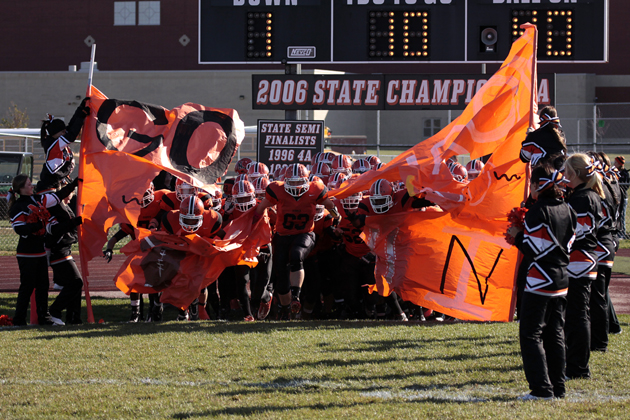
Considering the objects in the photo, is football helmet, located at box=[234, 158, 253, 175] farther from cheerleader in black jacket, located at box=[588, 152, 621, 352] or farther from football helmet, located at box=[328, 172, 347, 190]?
cheerleader in black jacket, located at box=[588, 152, 621, 352]

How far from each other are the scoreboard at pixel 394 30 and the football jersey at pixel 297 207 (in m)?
6.04

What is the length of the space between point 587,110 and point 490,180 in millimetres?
24469

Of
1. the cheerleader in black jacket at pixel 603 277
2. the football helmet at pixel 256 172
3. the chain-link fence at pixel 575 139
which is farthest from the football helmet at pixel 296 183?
the chain-link fence at pixel 575 139

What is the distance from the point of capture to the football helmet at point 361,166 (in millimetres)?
11578

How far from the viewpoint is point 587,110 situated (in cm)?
2988

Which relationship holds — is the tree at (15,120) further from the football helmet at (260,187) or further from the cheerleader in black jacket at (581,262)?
the cheerleader in black jacket at (581,262)

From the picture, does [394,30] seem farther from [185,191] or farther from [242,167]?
[185,191]

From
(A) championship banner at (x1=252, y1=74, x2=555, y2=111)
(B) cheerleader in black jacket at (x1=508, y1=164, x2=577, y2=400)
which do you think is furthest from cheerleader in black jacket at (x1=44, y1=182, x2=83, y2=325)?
(A) championship banner at (x1=252, y1=74, x2=555, y2=111)

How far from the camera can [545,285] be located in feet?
15.7

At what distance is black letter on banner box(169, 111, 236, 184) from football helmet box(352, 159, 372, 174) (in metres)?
2.52

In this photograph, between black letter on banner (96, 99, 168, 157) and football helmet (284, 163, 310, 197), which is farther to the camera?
black letter on banner (96, 99, 168, 157)

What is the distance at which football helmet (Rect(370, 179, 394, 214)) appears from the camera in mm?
8234

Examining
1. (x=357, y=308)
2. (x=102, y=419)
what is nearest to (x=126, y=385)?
(x=102, y=419)

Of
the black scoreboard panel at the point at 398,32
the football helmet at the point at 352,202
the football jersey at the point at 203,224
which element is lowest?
the football jersey at the point at 203,224
